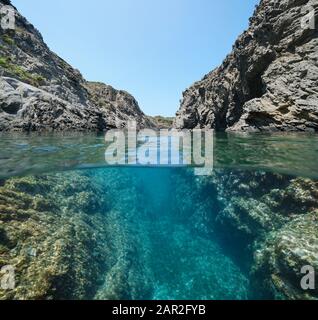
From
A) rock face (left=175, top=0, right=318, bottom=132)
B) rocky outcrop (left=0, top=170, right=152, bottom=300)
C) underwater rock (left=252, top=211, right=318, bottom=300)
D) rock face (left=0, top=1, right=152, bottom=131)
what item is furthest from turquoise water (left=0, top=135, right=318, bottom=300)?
Answer: rock face (left=0, top=1, right=152, bottom=131)

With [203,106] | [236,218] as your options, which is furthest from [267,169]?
[203,106]

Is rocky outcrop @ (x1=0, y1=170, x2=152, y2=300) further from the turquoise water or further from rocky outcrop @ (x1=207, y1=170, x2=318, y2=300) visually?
rocky outcrop @ (x1=207, y1=170, x2=318, y2=300)

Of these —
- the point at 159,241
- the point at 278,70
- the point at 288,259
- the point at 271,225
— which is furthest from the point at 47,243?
the point at 278,70

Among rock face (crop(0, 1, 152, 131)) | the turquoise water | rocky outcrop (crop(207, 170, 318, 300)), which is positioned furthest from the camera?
rock face (crop(0, 1, 152, 131))

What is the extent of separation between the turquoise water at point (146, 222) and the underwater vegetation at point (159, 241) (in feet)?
0.20

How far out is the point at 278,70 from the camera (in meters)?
29.4

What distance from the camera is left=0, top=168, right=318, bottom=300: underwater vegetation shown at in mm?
9078

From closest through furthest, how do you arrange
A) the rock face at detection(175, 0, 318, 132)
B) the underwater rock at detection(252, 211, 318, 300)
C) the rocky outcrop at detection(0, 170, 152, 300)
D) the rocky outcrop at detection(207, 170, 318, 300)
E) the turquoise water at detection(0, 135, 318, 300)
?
the rocky outcrop at detection(0, 170, 152, 300)
the underwater rock at detection(252, 211, 318, 300)
the rocky outcrop at detection(207, 170, 318, 300)
the turquoise water at detection(0, 135, 318, 300)
the rock face at detection(175, 0, 318, 132)

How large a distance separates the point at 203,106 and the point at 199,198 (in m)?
37.9

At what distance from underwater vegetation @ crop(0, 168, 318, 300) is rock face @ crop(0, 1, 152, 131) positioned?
50.0 feet

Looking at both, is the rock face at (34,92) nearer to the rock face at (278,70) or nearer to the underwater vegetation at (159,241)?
the underwater vegetation at (159,241)

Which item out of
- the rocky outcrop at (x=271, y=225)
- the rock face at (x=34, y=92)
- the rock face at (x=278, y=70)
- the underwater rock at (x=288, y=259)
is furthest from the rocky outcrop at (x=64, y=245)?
the rock face at (x=278, y=70)
